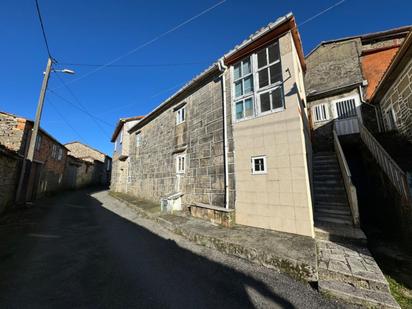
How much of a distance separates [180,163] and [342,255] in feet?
23.3

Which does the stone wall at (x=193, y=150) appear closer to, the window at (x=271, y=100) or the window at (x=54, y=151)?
the window at (x=271, y=100)

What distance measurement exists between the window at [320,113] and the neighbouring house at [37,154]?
1726 centimetres

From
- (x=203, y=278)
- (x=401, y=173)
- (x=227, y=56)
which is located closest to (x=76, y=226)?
(x=203, y=278)

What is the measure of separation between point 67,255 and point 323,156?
10.5 m

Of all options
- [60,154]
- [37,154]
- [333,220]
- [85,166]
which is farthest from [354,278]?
[85,166]

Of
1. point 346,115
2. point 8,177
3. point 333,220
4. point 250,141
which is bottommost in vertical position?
point 333,220

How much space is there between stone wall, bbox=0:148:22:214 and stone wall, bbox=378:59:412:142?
666 inches

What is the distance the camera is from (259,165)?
229 inches

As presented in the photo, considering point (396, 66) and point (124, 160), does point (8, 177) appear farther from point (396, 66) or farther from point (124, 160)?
point (396, 66)

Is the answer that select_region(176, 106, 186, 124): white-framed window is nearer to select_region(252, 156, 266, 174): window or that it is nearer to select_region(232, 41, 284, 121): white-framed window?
select_region(232, 41, 284, 121): white-framed window

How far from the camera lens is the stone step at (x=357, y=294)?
254 centimetres

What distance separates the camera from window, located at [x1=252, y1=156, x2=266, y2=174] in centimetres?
571

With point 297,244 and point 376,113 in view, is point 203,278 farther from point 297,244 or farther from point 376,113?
point 376,113

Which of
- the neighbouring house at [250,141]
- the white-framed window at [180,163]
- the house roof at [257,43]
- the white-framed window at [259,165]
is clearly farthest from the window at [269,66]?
the white-framed window at [180,163]
